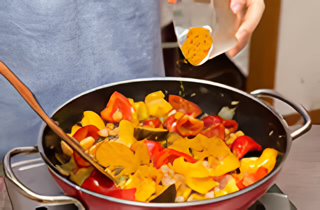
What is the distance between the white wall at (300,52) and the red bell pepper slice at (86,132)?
1135 mm

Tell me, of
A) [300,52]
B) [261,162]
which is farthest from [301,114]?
[300,52]

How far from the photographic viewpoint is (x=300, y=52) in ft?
5.24

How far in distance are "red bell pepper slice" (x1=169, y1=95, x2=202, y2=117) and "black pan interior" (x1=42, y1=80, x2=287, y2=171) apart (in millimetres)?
15

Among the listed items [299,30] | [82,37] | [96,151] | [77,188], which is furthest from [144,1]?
[299,30]

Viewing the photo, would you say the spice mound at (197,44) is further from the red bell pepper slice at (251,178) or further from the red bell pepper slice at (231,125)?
the red bell pepper slice at (251,178)

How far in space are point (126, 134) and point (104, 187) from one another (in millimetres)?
159

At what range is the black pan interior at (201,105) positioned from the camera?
577 millimetres

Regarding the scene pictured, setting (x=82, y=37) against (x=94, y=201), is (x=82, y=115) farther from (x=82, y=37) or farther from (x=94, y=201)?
(x=94, y=201)

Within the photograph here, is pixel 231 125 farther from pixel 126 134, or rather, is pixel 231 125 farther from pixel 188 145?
pixel 126 134

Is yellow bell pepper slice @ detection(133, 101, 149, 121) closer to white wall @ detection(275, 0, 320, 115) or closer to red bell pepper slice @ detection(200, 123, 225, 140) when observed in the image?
red bell pepper slice @ detection(200, 123, 225, 140)

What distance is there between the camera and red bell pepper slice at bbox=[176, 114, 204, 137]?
2.15ft

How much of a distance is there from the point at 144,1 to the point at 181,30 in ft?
0.59

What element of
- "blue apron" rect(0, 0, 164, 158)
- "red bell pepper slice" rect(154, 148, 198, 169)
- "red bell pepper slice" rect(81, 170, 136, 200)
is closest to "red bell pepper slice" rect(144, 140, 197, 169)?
"red bell pepper slice" rect(154, 148, 198, 169)

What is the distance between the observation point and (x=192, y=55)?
2.13 ft
